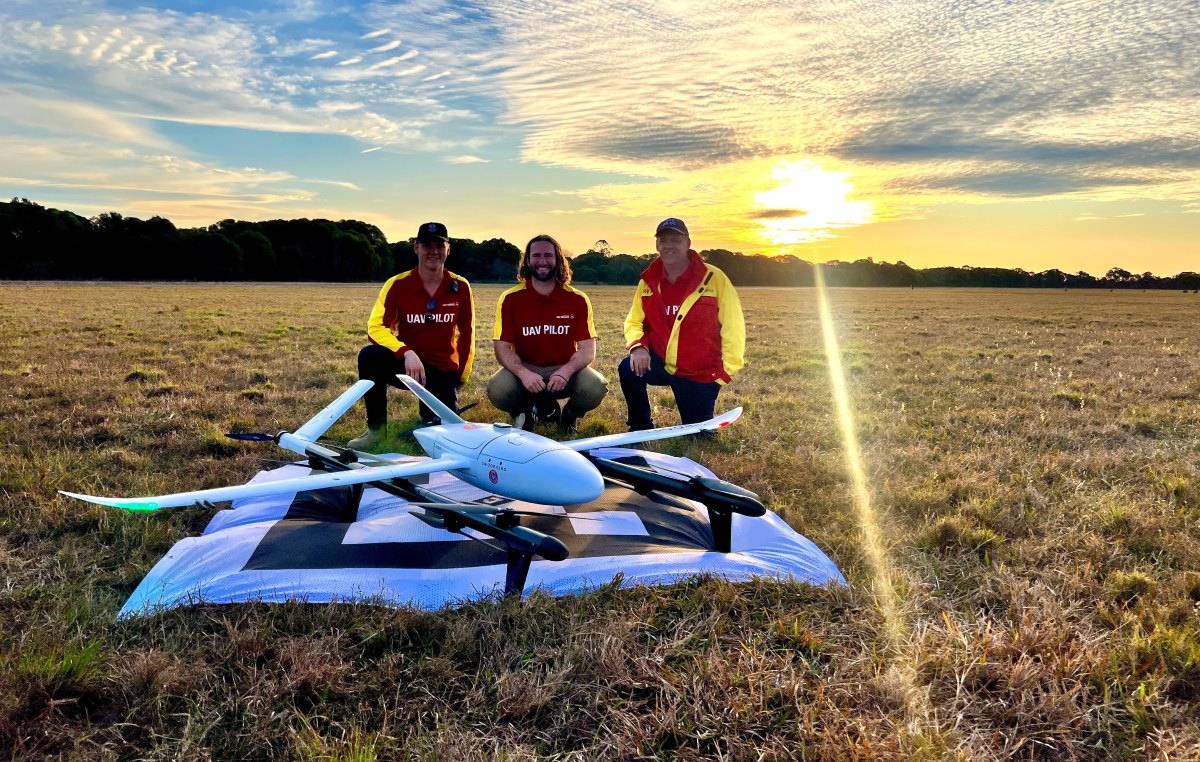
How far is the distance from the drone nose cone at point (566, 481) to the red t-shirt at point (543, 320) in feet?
12.0

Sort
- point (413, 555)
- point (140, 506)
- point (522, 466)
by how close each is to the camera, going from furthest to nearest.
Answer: point (522, 466), point (413, 555), point (140, 506)

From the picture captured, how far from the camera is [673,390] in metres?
8.23

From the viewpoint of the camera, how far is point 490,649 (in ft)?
11.5

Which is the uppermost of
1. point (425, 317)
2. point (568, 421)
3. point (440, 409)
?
point (425, 317)

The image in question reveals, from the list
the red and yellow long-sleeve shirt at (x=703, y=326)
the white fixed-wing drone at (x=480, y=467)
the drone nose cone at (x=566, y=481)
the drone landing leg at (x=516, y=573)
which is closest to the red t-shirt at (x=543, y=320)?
the red and yellow long-sleeve shirt at (x=703, y=326)

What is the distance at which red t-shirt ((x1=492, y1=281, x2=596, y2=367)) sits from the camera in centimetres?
824

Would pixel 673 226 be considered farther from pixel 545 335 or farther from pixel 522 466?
pixel 522 466

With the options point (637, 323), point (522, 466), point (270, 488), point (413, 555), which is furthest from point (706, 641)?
point (637, 323)

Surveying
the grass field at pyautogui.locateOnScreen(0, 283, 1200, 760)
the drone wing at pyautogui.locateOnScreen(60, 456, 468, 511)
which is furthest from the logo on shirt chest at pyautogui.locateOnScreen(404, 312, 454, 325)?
the drone wing at pyautogui.locateOnScreen(60, 456, 468, 511)

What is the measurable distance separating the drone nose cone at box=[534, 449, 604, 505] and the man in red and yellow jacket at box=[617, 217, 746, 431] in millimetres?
3430

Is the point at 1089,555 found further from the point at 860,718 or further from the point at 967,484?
the point at 860,718

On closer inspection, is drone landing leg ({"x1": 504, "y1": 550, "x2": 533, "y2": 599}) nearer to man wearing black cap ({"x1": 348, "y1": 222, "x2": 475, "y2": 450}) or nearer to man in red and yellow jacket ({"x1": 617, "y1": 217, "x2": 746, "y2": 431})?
man wearing black cap ({"x1": 348, "y1": 222, "x2": 475, "y2": 450})

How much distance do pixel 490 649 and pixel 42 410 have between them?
8.38 m

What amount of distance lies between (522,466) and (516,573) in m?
1.00
